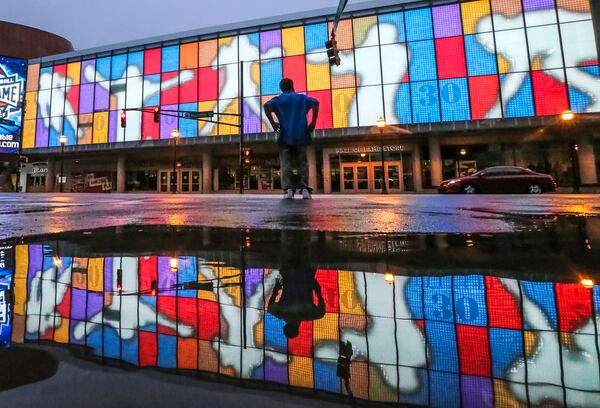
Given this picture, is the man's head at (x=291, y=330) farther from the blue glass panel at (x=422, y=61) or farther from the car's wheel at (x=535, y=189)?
the blue glass panel at (x=422, y=61)

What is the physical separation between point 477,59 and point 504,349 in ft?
87.7

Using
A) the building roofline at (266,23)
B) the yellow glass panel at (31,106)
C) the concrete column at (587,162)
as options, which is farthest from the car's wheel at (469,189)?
the yellow glass panel at (31,106)

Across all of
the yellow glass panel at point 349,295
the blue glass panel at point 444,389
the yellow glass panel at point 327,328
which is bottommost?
the blue glass panel at point 444,389

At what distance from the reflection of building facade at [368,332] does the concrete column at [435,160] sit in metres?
25.2

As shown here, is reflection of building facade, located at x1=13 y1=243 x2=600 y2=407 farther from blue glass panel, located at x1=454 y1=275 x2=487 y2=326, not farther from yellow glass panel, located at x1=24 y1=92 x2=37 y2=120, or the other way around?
yellow glass panel, located at x1=24 y1=92 x2=37 y2=120

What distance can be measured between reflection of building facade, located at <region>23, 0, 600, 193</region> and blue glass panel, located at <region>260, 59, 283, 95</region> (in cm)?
8

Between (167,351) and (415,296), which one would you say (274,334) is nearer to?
(167,351)

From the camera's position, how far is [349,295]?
950mm

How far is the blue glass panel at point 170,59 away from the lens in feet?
93.3

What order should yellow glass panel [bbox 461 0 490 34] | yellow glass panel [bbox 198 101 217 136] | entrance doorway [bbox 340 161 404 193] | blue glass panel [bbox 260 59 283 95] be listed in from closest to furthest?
1. yellow glass panel [bbox 461 0 490 34]
2. entrance doorway [bbox 340 161 404 193]
3. blue glass panel [bbox 260 59 283 95]
4. yellow glass panel [bbox 198 101 217 136]

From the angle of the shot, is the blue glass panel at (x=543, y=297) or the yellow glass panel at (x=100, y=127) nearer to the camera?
the blue glass panel at (x=543, y=297)

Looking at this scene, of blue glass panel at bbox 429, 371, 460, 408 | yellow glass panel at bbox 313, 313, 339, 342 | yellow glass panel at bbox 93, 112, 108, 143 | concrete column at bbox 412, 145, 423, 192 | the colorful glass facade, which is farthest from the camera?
yellow glass panel at bbox 93, 112, 108, 143

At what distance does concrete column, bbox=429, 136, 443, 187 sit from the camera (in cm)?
2434

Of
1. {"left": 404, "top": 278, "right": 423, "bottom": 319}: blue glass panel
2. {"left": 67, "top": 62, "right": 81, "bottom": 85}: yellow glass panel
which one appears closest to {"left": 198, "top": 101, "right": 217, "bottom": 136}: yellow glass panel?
{"left": 67, "top": 62, "right": 81, "bottom": 85}: yellow glass panel
